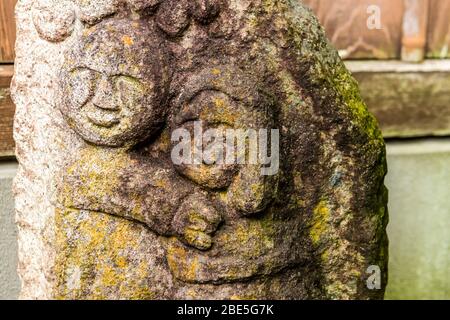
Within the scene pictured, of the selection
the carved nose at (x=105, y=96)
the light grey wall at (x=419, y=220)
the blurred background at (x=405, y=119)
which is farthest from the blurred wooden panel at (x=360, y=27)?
the carved nose at (x=105, y=96)

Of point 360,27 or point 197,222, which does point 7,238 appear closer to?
point 197,222

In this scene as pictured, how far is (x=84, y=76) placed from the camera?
3.88 ft

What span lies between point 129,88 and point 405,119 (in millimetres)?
1119

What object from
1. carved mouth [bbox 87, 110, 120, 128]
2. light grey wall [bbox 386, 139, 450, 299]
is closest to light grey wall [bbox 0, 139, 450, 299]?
light grey wall [bbox 386, 139, 450, 299]

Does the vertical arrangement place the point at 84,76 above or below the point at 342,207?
above

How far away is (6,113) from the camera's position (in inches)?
71.4

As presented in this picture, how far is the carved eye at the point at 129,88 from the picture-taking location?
1182mm

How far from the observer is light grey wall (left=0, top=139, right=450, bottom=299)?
2.11m

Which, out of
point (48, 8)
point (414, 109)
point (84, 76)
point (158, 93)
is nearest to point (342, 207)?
point (158, 93)

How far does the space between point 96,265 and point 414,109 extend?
118cm

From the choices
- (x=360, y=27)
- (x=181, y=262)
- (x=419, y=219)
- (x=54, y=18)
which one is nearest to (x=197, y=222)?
(x=181, y=262)

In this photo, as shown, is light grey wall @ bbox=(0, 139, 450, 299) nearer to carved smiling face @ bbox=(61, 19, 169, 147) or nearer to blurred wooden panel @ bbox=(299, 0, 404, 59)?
blurred wooden panel @ bbox=(299, 0, 404, 59)

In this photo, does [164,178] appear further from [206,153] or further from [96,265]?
[96,265]

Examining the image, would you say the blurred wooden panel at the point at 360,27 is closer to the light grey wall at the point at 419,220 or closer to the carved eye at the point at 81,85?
the light grey wall at the point at 419,220
